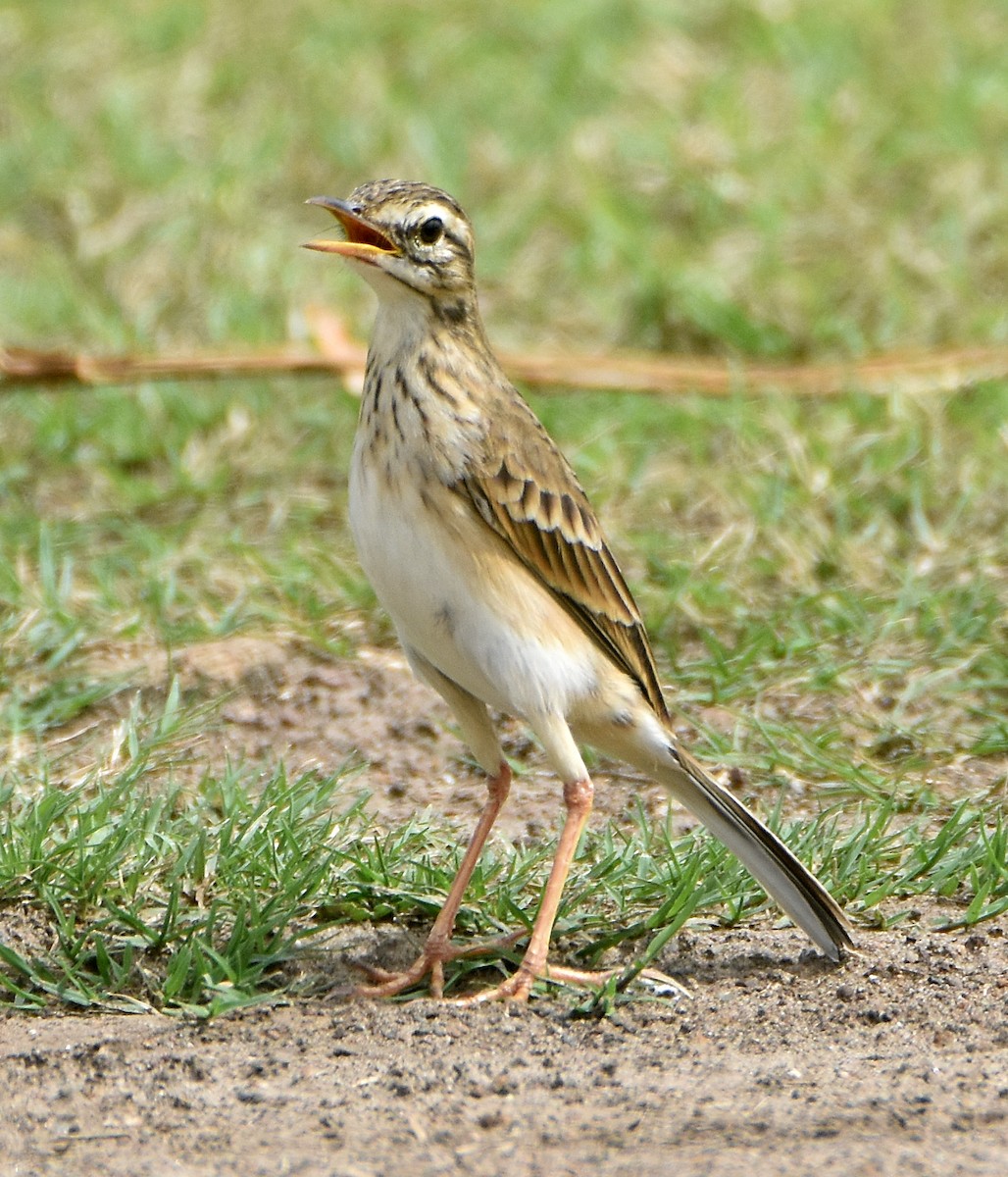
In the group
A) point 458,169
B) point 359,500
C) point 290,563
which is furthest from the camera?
point 458,169

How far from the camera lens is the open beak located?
4707mm

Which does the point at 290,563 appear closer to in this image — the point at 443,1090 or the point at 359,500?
the point at 359,500

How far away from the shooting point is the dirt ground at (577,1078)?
3742mm

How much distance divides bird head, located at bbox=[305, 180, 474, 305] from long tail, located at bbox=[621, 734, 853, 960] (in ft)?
4.32

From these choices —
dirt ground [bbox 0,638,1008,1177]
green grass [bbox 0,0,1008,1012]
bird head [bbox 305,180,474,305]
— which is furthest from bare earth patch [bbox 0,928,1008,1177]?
bird head [bbox 305,180,474,305]

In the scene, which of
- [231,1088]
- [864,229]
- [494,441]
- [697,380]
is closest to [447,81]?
[864,229]

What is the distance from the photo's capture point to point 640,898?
5062mm

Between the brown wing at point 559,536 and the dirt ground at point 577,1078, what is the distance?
31.4 inches

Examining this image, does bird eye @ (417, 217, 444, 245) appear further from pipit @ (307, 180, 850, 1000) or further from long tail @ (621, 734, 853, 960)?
long tail @ (621, 734, 853, 960)

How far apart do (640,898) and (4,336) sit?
16.7ft

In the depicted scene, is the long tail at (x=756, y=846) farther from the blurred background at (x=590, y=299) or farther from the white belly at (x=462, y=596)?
the blurred background at (x=590, y=299)

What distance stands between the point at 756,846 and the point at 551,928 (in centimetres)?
55

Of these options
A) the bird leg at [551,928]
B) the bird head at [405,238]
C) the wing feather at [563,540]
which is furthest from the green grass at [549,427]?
the bird head at [405,238]

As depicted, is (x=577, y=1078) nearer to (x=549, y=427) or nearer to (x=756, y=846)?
(x=756, y=846)
